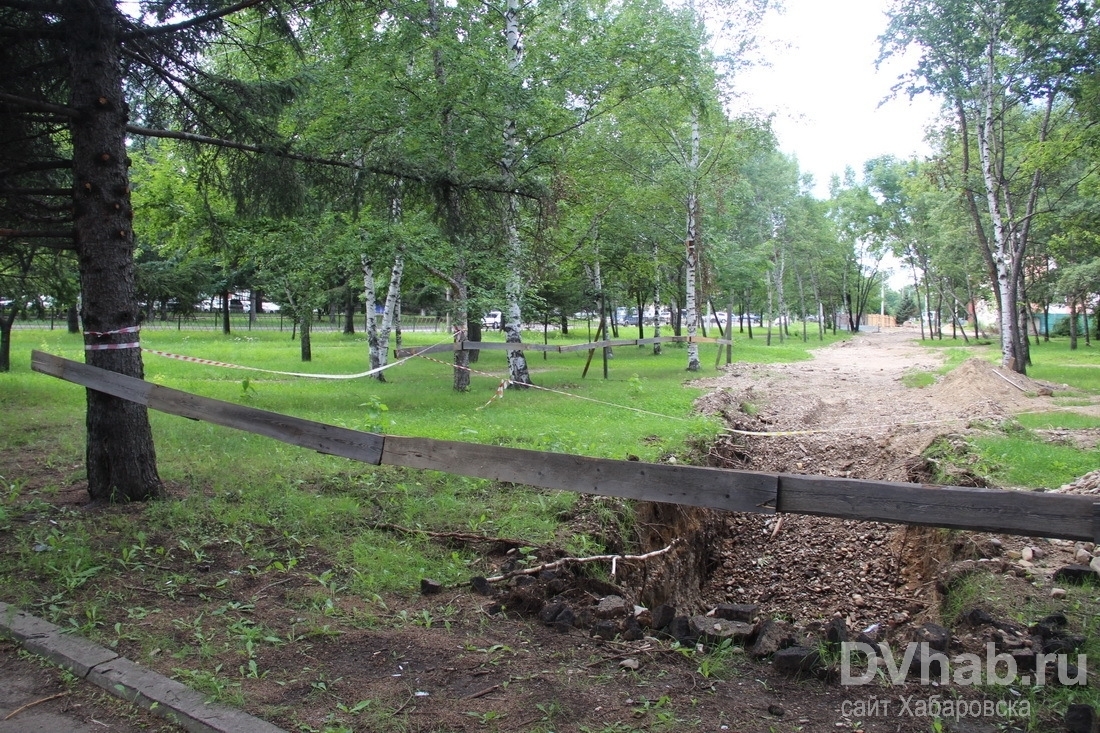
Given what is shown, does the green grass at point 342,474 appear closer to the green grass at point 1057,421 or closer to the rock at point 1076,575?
the rock at point 1076,575

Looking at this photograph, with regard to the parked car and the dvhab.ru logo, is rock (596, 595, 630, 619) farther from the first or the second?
the parked car

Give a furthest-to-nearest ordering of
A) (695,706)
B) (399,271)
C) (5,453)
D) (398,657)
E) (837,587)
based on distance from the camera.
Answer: (399,271) < (5,453) < (837,587) < (398,657) < (695,706)

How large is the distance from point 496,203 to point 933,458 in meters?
6.11

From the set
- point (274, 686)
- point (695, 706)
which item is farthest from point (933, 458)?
point (274, 686)

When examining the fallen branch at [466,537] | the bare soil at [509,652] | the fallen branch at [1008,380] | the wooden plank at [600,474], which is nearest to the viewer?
the bare soil at [509,652]

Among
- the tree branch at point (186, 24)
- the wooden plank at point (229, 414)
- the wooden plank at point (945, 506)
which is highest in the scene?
the tree branch at point (186, 24)

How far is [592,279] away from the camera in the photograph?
30.3 meters

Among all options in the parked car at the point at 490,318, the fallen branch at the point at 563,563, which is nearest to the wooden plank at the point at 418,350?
the parked car at the point at 490,318

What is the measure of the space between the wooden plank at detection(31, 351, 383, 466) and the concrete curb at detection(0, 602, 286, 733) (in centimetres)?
177

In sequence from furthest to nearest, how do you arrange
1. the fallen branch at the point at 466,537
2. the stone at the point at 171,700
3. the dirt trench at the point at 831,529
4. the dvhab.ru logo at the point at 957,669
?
1. the dirt trench at the point at 831,529
2. the fallen branch at the point at 466,537
3. the dvhab.ru logo at the point at 957,669
4. the stone at the point at 171,700

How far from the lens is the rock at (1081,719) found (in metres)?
2.99

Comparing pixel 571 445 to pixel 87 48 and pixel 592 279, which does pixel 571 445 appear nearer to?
pixel 87 48

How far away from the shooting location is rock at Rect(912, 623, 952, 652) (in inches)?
152

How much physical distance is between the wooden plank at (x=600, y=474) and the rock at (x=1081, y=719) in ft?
4.79
